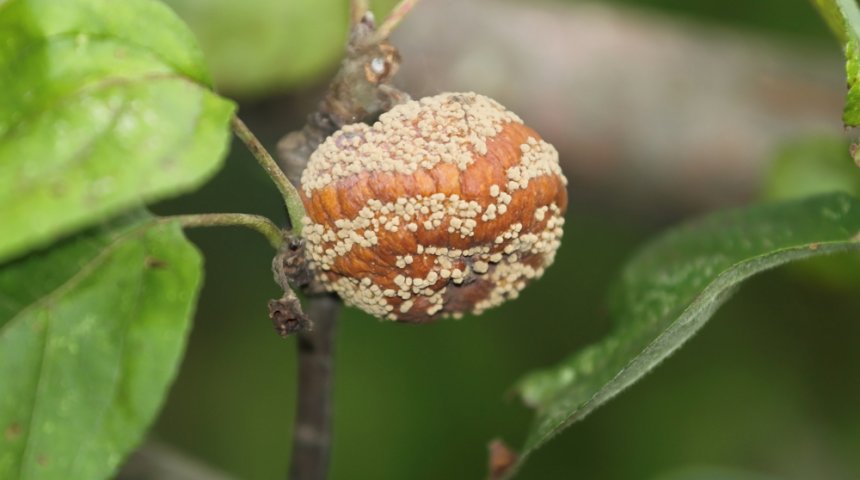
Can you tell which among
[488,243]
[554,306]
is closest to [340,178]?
[488,243]

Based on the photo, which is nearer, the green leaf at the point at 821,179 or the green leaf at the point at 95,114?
the green leaf at the point at 95,114

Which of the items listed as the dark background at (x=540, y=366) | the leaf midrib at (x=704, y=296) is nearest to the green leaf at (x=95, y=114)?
the leaf midrib at (x=704, y=296)

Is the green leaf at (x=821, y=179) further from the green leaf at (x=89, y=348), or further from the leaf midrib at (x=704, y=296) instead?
the green leaf at (x=89, y=348)

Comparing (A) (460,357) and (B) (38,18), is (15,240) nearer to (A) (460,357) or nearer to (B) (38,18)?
(B) (38,18)

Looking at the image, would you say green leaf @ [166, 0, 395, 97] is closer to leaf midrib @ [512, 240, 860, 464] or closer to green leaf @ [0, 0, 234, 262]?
green leaf @ [0, 0, 234, 262]

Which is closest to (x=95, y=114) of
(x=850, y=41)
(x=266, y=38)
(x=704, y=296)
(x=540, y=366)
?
(x=704, y=296)

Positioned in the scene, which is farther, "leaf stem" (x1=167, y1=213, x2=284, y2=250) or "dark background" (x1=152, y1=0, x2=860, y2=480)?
"dark background" (x1=152, y1=0, x2=860, y2=480)

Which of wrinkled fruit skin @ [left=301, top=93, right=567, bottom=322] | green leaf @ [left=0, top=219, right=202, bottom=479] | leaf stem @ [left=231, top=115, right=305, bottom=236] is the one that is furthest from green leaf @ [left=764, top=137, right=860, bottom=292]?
green leaf @ [left=0, top=219, right=202, bottom=479]
